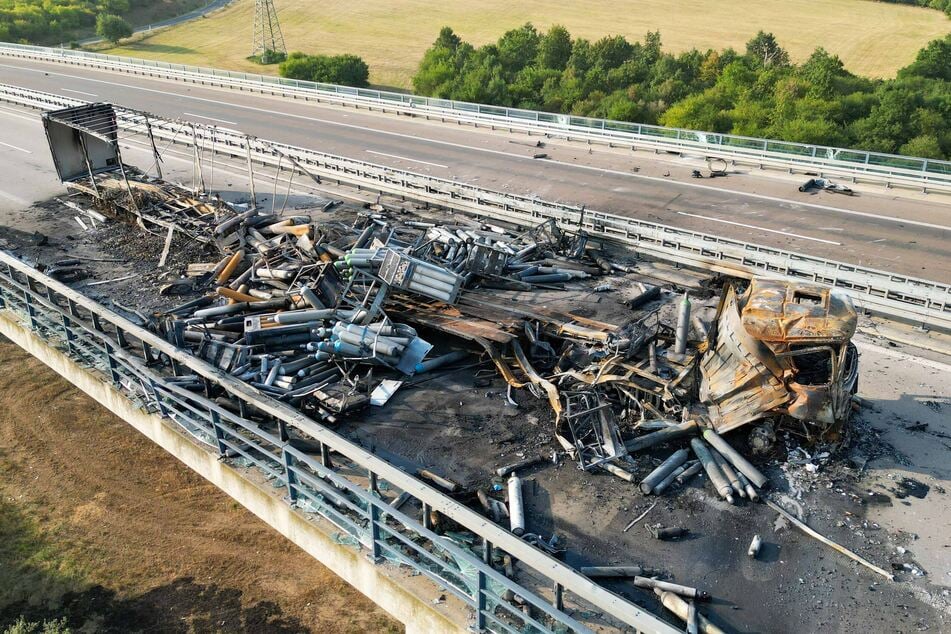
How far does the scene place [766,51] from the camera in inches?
3115

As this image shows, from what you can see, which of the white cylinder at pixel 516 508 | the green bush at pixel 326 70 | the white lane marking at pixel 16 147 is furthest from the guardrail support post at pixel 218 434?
the green bush at pixel 326 70

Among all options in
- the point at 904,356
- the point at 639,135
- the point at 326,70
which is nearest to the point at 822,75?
the point at 639,135

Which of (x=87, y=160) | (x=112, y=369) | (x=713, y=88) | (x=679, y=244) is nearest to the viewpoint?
(x=112, y=369)

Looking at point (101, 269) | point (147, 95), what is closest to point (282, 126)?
point (147, 95)

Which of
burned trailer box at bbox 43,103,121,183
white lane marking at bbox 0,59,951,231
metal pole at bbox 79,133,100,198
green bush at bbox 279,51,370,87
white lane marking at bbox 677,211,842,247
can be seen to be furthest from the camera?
green bush at bbox 279,51,370,87

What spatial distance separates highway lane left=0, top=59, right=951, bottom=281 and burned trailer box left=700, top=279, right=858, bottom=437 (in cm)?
1382

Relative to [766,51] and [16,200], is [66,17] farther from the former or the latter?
[16,200]

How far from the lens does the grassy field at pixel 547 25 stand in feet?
291

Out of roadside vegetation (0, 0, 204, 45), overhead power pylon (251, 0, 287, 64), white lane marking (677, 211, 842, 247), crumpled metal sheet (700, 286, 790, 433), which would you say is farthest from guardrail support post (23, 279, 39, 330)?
roadside vegetation (0, 0, 204, 45)

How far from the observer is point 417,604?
951 cm

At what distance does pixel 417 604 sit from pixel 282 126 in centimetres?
4027

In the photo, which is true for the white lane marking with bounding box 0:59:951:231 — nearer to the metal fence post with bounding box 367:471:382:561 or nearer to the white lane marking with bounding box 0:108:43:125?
the white lane marking with bounding box 0:108:43:125

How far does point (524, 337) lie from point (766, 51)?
→ 77.0 meters

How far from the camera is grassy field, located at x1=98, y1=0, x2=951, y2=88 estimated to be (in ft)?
291
